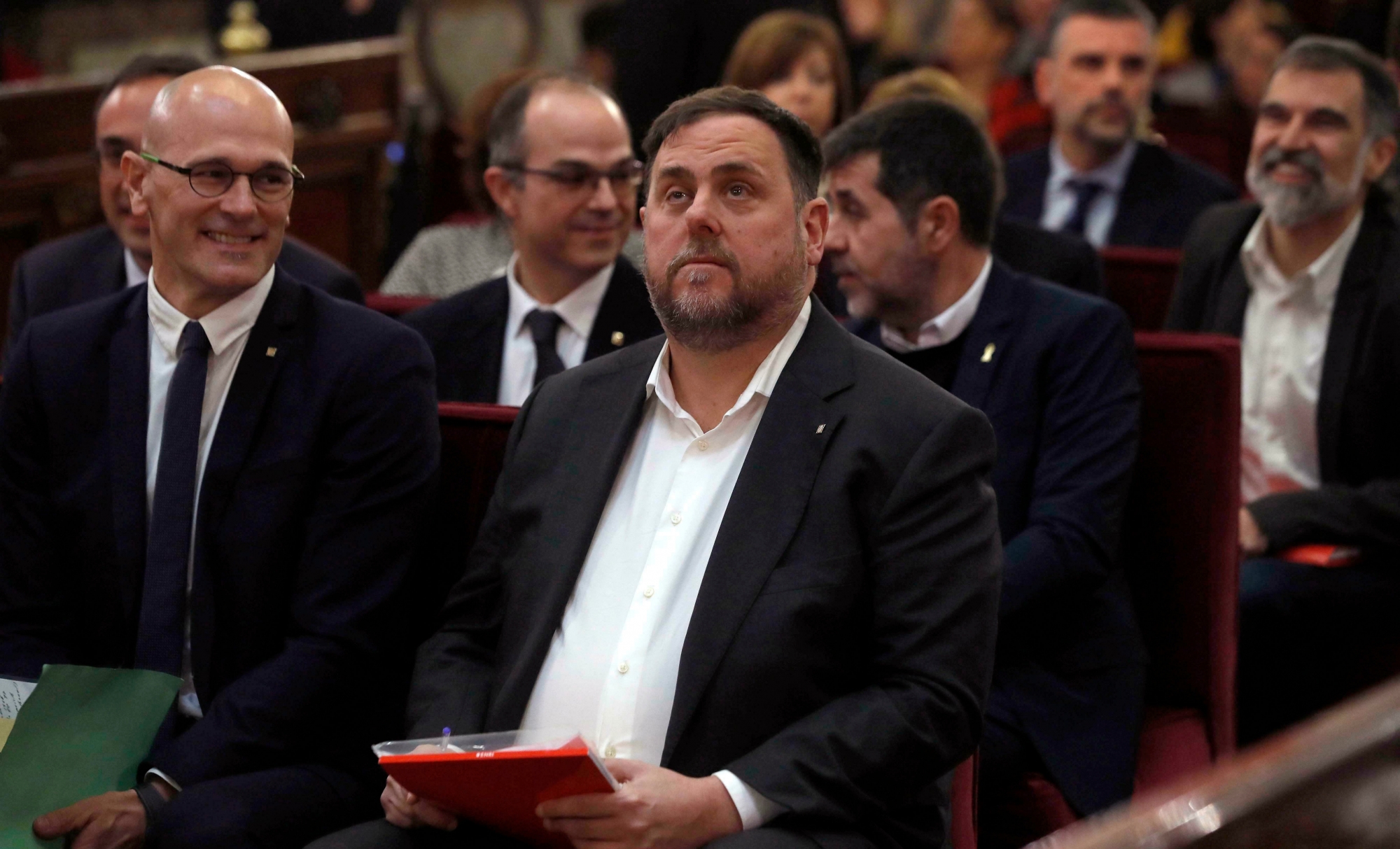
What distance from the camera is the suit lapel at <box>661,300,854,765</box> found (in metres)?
1.77

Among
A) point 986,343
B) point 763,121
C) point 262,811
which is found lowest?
point 262,811

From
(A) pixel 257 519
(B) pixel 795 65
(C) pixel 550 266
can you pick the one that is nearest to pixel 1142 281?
(B) pixel 795 65

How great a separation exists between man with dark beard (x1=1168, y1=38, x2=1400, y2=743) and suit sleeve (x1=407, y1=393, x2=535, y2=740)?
4.83ft

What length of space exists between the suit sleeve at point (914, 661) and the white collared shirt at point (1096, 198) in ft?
9.07

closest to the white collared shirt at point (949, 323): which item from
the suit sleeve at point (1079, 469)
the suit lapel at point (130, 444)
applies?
the suit sleeve at point (1079, 469)

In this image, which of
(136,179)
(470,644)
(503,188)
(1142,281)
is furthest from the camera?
(1142,281)

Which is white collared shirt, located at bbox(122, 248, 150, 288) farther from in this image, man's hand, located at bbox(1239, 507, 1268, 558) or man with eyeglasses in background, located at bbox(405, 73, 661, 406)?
man's hand, located at bbox(1239, 507, 1268, 558)

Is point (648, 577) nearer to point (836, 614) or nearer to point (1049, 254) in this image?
point (836, 614)

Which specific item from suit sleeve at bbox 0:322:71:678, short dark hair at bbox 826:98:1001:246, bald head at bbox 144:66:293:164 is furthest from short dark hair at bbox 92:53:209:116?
short dark hair at bbox 826:98:1001:246

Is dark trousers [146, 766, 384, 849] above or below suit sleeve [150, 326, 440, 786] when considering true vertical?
below

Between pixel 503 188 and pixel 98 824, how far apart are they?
5.73ft

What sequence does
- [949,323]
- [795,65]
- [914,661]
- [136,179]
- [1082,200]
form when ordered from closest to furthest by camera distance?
[914,661], [136,179], [949,323], [795,65], [1082,200]

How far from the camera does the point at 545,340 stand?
304 cm

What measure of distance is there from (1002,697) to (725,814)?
741 mm
